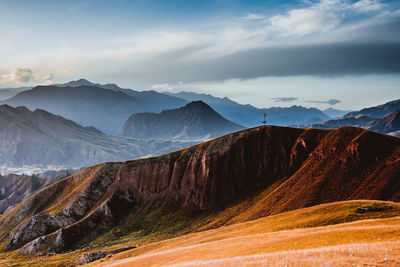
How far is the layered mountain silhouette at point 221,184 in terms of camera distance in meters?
88.9

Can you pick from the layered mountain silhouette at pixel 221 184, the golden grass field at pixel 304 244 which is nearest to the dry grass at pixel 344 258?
the golden grass field at pixel 304 244

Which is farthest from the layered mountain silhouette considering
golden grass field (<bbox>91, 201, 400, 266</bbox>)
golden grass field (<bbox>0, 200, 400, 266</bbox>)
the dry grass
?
the dry grass

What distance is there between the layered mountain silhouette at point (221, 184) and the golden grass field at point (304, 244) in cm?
1698

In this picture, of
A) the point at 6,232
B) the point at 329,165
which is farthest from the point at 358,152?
the point at 6,232

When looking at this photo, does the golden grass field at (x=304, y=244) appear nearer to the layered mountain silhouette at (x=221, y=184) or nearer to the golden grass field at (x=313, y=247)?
the golden grass field at (x=313, y=247)

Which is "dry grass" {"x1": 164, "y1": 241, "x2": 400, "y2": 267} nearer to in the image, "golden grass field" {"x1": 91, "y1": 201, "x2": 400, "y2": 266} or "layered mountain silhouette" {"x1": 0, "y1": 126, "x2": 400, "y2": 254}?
"golden grass field" {"x1": 91, "y1": 201, "x2": 400, "y2": 266}

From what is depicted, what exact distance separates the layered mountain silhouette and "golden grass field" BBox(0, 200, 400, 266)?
17.0 meters

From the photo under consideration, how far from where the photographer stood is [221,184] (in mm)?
120000

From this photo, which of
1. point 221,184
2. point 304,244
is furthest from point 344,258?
Answer: point 221,184

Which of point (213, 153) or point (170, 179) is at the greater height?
point (213, 153)

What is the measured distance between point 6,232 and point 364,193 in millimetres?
152873

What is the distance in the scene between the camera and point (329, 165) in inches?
3780

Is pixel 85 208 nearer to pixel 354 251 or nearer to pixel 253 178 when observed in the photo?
pixel 253 178

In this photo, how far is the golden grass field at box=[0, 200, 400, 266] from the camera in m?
22.1
